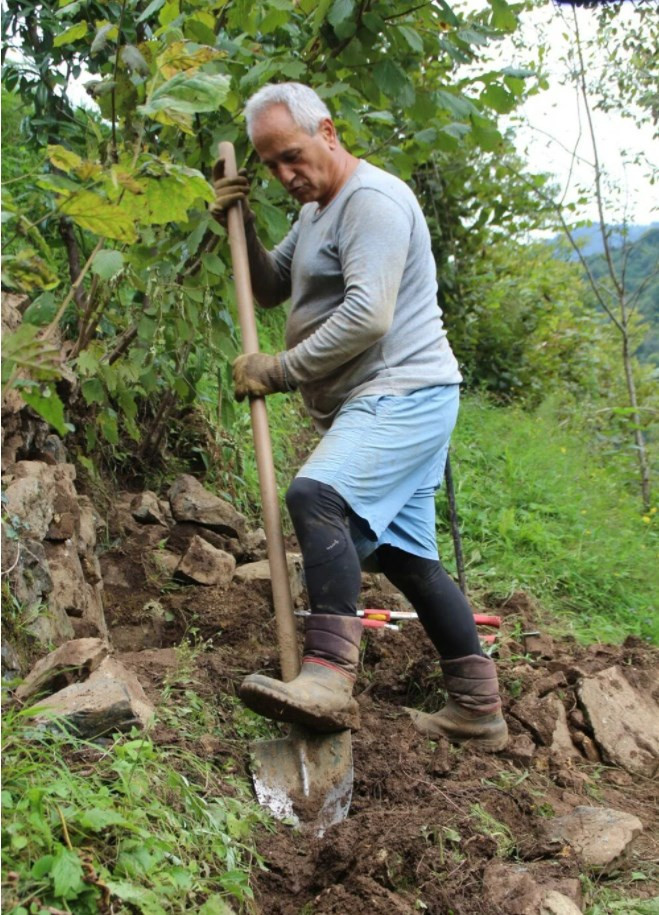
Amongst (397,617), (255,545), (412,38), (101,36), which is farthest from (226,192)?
(397,617)

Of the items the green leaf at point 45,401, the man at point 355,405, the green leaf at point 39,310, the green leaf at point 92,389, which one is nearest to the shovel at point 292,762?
the man at point 355,405

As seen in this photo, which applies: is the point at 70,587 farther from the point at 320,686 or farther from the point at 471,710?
the point at 471,710

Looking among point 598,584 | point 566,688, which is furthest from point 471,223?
point 566,688

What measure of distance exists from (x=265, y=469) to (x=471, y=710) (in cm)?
101

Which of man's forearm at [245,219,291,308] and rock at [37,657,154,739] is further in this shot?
man's forearm at [245,219,291,308]

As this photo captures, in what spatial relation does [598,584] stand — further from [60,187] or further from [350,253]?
[60,187]

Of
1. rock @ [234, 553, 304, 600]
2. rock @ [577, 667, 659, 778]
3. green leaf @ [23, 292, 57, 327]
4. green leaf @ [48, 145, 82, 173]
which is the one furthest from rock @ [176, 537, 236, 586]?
green leaf @ [48, 145, 82, 173]

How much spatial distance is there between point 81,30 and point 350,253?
1232 mm

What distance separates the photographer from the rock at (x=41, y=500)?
3.06 metres

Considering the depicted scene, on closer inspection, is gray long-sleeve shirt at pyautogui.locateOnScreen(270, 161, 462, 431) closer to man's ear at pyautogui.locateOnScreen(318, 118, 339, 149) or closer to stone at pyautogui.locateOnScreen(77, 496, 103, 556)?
man's ear at pyautogui.locateOnScreen(318, 118, 339, 149)

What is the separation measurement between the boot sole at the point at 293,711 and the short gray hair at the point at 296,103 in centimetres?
164

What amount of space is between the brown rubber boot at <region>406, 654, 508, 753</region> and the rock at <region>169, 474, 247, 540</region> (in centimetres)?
137

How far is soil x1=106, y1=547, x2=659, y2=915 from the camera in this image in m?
2.33

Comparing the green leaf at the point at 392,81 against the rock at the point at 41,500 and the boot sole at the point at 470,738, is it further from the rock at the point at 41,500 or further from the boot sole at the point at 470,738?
the boot sole at the point at 470,738
